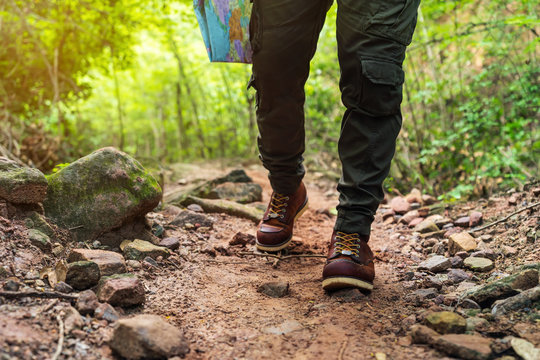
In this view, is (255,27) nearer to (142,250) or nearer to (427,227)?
(142,250)

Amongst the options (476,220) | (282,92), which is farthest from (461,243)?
(282,92)

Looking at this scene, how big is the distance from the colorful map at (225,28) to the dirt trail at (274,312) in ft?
3.12

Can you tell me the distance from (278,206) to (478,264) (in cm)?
94

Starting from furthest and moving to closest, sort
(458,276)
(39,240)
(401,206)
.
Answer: (401,206), (458,276), (39,240)

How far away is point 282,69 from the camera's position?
1875 millimetres

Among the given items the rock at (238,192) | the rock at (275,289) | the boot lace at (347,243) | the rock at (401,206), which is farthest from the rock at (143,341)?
the rock at (238,192)

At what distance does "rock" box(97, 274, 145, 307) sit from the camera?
4.41ft

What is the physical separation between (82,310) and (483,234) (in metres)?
1.82

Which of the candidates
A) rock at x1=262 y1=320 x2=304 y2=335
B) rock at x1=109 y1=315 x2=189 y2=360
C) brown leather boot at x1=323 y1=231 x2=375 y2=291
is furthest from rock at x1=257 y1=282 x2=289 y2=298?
rock at x1=109 y1=315 x2=189 y2=360

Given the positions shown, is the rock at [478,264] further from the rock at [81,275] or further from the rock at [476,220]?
the rock at [81,275]

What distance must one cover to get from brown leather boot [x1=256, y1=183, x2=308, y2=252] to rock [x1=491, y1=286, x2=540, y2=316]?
105cm

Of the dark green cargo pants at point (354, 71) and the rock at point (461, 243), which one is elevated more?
the dark green cargo pants at point (354, 71)

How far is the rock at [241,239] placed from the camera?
2326mm

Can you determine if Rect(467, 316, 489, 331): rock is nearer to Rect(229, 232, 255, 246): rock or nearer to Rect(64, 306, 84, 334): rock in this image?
Rect(64, 306, 84, 334): rock
